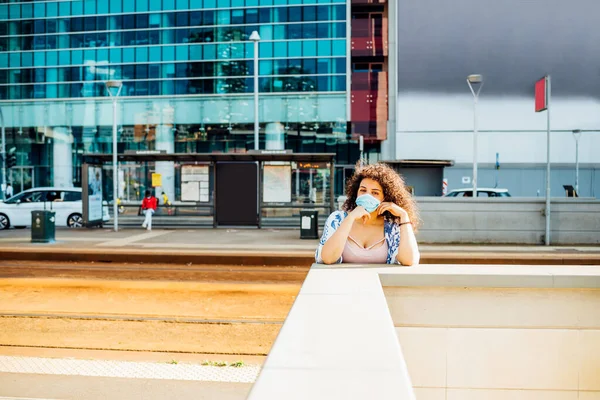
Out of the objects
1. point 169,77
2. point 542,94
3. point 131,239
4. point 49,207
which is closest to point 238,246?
point 131,239

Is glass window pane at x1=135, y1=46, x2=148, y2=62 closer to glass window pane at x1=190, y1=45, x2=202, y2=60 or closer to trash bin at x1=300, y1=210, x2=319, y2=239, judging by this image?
glass window pane at x1=190, y1=45, x2=202, y2=60

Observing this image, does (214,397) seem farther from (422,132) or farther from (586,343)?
(422,132)

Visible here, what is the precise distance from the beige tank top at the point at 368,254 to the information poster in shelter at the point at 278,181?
1676cm

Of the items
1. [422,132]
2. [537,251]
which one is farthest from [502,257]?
[422,132]

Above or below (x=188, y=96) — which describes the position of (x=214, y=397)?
below

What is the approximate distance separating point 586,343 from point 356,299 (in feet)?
4.92

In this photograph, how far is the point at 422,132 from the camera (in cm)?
3622

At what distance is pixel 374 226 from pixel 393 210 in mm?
235

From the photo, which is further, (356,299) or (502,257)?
(502,257)

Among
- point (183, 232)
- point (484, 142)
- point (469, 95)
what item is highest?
point (469, 95)

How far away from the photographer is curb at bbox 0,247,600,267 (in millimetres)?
13378

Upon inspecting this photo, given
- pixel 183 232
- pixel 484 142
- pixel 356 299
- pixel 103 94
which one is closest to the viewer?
pixel 356 299

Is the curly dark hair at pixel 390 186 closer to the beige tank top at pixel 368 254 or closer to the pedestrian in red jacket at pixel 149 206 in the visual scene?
the beige tank top at pixel 368 254

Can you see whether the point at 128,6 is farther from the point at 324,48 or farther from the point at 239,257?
the point at 239,257
